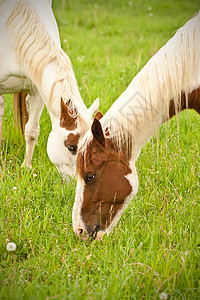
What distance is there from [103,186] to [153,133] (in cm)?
50

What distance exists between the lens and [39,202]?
10.5 feet

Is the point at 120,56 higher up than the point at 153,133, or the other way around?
the point at 120,56

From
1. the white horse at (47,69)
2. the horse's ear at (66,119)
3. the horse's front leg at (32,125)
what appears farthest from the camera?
the horse's front leg at (32,125)

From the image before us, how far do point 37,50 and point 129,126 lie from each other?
1405 millimetres

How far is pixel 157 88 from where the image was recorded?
256 cm

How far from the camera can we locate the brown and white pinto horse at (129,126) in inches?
101

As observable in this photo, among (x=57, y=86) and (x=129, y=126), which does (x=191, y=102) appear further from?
(x=57, y=86)

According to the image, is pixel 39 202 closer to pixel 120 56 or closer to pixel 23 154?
pixel 23 154

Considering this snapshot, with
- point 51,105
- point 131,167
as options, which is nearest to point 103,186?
point 131,167

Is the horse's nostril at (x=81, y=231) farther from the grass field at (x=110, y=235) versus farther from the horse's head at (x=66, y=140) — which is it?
the horse's head at (x=66, y=140)

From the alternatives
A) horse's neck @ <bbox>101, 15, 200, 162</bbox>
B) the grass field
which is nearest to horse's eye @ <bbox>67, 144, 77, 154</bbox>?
the grass field

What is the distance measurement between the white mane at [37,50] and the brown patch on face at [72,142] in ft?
0.87

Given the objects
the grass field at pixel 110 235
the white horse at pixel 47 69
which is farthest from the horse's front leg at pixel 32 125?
the white horse at pixel 47 69

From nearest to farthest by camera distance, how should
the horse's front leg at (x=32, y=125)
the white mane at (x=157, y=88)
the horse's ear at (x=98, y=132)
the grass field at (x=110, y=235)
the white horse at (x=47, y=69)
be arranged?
the grass field at (x=110, y=235)
the horse's ear at (x=98, y=132)
the white mane at (x=157, y=88)
the white horse at (x=47, y=69)
the horse's front leg at (x=32, y=125)
